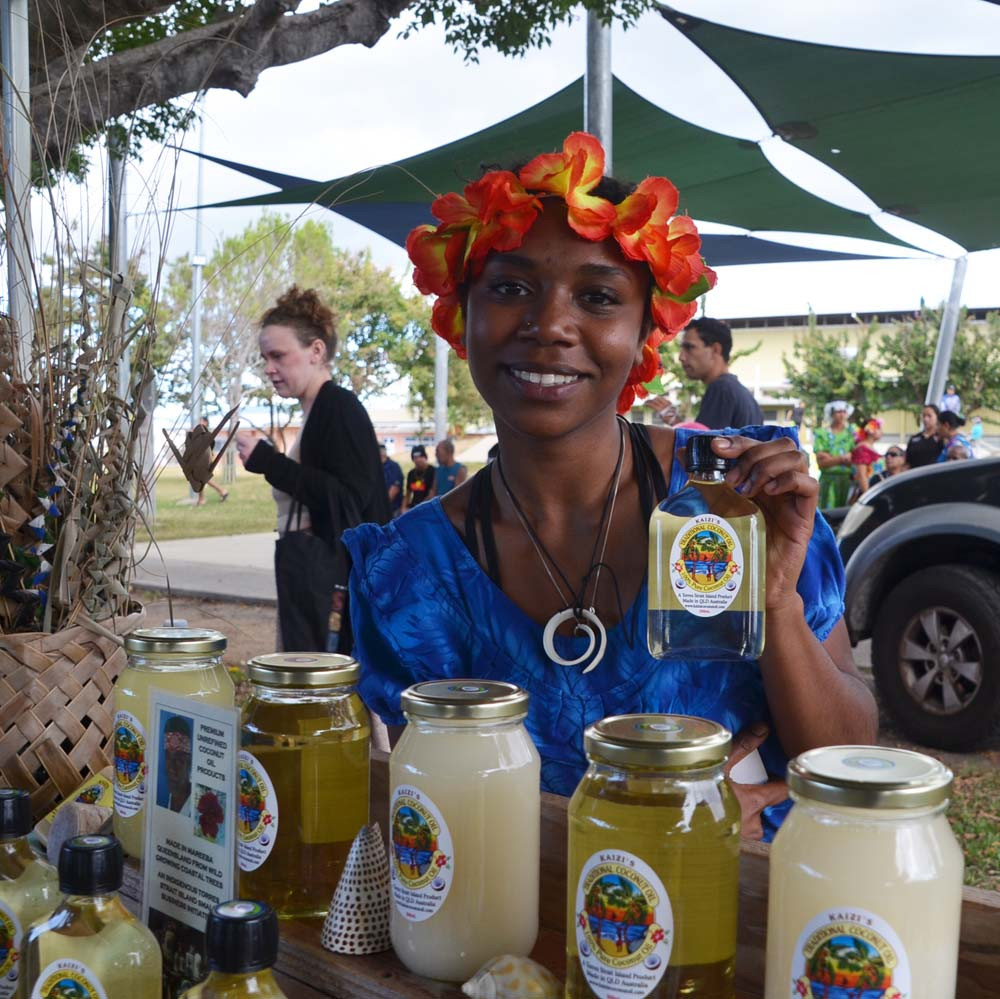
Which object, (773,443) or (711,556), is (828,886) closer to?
(711,556)

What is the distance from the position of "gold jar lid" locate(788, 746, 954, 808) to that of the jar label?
31 centimetres

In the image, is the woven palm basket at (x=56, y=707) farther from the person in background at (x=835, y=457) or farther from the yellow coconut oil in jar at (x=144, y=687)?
the person in background at (x=835, y=457)

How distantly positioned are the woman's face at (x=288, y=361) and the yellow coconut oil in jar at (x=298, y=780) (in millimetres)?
3197

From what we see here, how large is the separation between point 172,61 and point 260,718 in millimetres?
4656

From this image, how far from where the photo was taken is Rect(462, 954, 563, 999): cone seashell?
87 cm

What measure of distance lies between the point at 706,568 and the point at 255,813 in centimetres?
49

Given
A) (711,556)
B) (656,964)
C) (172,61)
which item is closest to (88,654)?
(711,556)

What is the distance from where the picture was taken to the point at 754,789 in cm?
141

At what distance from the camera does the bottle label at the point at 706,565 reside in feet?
3.61

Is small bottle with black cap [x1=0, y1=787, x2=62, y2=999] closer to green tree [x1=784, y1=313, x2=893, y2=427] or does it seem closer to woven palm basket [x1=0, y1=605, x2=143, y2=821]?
woven palm basket [x1=0, y1=605, x2=143, y2=821]

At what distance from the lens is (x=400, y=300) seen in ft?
99.9

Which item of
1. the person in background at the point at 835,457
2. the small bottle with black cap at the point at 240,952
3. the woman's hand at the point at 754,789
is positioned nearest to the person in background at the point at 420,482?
the person in background at the point at 835,457

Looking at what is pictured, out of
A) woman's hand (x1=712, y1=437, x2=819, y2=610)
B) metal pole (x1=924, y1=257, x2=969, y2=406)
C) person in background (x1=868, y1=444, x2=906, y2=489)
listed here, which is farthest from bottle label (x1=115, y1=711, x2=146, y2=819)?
person in background (x1=868, y1=444, x2=906, y2=489)

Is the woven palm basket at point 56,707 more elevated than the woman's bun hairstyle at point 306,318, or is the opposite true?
the woman's bun hairstyle at point 306,318
